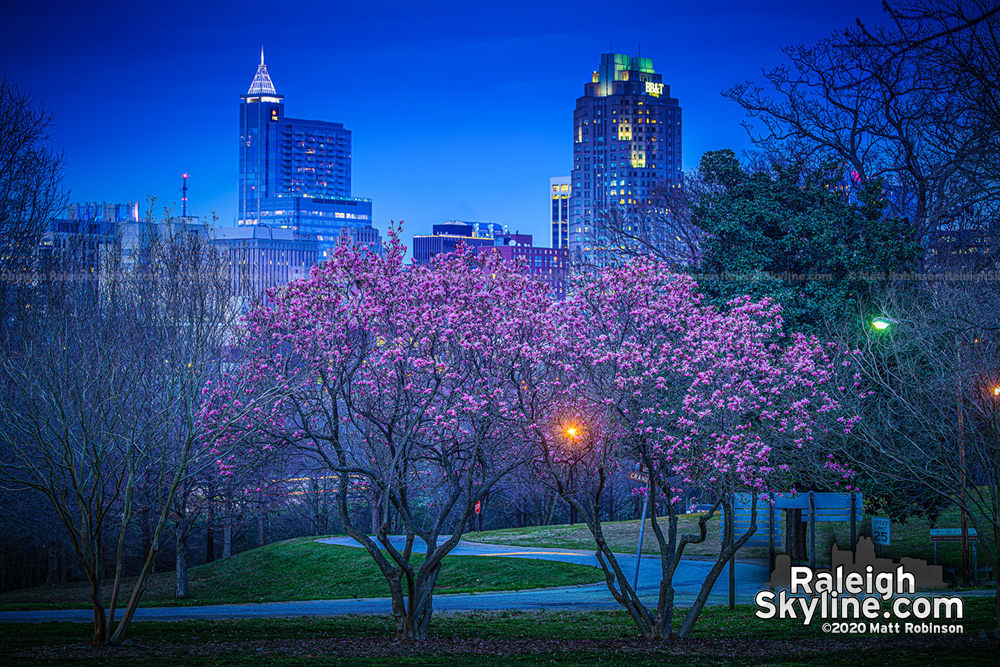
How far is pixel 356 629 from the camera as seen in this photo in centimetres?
1903

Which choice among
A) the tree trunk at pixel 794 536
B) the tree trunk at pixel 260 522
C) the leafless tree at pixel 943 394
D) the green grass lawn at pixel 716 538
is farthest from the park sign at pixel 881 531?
the tree trunk at pixel 260 522

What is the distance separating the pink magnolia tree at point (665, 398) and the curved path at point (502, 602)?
6996 mm

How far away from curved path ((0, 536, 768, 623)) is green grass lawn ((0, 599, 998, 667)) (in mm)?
2862

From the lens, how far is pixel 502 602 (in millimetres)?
25047

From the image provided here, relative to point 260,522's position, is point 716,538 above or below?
above

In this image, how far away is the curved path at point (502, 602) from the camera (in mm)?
23344

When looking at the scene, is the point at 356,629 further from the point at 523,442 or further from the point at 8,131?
the point at 8,131

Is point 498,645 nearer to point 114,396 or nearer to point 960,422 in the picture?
point 114,396

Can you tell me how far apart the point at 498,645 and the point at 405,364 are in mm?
5246

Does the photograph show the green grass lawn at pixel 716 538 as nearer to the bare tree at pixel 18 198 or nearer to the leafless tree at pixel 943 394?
the leafless tree at pixel 943 394

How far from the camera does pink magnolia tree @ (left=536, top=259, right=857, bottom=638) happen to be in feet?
52.2

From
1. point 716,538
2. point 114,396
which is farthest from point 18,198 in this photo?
point 716,538

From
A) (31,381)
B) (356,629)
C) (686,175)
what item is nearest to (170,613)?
(356,629)

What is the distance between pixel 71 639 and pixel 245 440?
4505 millimetres
